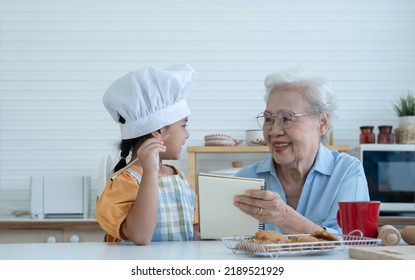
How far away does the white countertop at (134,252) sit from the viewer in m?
1.50

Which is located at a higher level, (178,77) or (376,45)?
(376,45)

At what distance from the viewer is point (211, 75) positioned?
16.2 feet

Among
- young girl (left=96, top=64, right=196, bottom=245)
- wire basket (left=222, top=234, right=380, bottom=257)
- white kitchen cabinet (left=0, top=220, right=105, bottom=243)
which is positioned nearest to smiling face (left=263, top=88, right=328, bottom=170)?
young girl (left=96, top=64, right=196, bottom=245)

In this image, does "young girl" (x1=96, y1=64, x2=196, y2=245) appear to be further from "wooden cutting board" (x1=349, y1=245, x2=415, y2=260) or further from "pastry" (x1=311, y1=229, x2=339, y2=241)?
"wooden cutting board" (x1=349, y1=245, x2=415, y2=260)

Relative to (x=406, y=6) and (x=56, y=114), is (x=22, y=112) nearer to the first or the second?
(x=56, y=114)

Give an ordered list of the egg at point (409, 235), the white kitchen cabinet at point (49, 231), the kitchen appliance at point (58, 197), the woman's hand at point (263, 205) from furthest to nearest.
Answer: the kitchen appliance at point (58, 197)
the white kitchen cabinet at point (49, 231)
the woman's hand at point (263, 205)
the egg at point (409, 235)

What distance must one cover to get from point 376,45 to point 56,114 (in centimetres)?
238

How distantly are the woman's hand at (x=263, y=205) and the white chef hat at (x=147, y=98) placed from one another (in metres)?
0.43

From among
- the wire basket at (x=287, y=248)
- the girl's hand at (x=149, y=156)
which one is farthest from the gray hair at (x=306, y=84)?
the wire basket at (x=287, y=248)

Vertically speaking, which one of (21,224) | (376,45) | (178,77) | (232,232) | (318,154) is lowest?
(21,224)

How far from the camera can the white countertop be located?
150cm

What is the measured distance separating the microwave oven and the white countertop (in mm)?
2688

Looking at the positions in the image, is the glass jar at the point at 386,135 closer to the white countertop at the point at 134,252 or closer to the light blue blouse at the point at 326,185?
the light blue blouse at the point at 326,185
